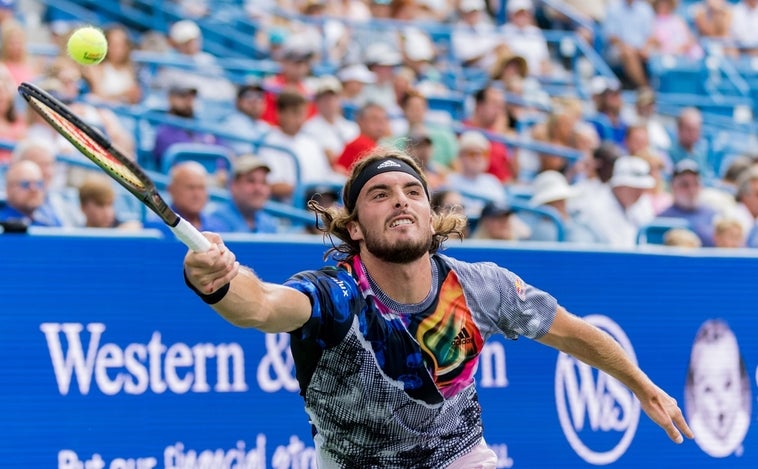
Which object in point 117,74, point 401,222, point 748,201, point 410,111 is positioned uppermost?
point 117,74

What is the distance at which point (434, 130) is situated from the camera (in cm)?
1109

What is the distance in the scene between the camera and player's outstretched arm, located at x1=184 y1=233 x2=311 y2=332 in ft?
11.8

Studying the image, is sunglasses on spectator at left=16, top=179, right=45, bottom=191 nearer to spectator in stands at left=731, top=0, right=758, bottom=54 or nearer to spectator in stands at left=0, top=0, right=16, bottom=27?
spectator in stands at left=0, top=0, right=16, bottom=27

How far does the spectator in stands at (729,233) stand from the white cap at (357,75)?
386 cm

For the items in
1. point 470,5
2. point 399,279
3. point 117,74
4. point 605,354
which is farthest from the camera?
point 470,5

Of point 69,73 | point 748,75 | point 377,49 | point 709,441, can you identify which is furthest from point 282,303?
point 748,75

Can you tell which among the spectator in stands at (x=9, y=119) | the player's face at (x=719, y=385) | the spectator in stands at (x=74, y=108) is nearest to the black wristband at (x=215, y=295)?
the player's face at (x=719, y=385)

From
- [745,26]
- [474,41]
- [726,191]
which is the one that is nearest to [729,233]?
[726,191]

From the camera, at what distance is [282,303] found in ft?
13.5

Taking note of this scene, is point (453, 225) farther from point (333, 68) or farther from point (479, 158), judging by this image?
point (333, 68)

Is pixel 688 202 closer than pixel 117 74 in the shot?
Yes

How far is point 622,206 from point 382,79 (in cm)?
295

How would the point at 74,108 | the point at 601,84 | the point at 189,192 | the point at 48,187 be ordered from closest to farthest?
1. the point at 189,192
2. the point at 48,187
3. the point at 74,108
4. the point at 601,84

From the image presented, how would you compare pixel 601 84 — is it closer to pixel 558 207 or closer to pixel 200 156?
pixel 558 207
